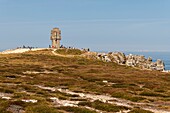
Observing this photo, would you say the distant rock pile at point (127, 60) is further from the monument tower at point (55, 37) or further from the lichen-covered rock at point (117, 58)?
the monument tower at point (55, 37)

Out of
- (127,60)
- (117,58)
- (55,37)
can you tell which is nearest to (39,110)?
(117,58)

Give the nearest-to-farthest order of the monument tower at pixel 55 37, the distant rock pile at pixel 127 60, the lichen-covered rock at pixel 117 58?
the distant rock pile at pixel 127 60 < the lichen-covered rock at pixel 117 58 < the monument tower at pixel 55 37

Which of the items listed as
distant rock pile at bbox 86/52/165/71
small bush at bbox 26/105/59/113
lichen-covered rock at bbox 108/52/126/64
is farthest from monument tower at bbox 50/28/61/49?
small bush at bbox 26/105/59/113

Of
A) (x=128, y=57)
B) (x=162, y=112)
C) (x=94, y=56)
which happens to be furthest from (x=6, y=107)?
(x=128, y=57)

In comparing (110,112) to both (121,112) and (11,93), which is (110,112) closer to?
(121,112)

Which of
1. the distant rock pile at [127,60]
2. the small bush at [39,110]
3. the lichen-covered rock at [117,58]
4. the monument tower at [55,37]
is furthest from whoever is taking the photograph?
the monument tower at [55,37]

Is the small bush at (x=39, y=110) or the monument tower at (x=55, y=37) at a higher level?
the monument tower at (x=55, y=37)

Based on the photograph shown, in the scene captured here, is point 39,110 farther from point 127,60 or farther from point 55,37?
point 55,37

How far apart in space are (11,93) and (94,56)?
113 m

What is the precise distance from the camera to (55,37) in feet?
551

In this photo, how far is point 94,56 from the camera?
148 meters

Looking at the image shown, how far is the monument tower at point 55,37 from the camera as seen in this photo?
16688 cm

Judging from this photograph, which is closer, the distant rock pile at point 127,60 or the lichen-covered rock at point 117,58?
the distant rock pile at point 127,60

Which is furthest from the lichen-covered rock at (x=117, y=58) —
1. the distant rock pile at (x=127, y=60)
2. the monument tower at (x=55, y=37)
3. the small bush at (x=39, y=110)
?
the small bush at (x=39, y=110)
